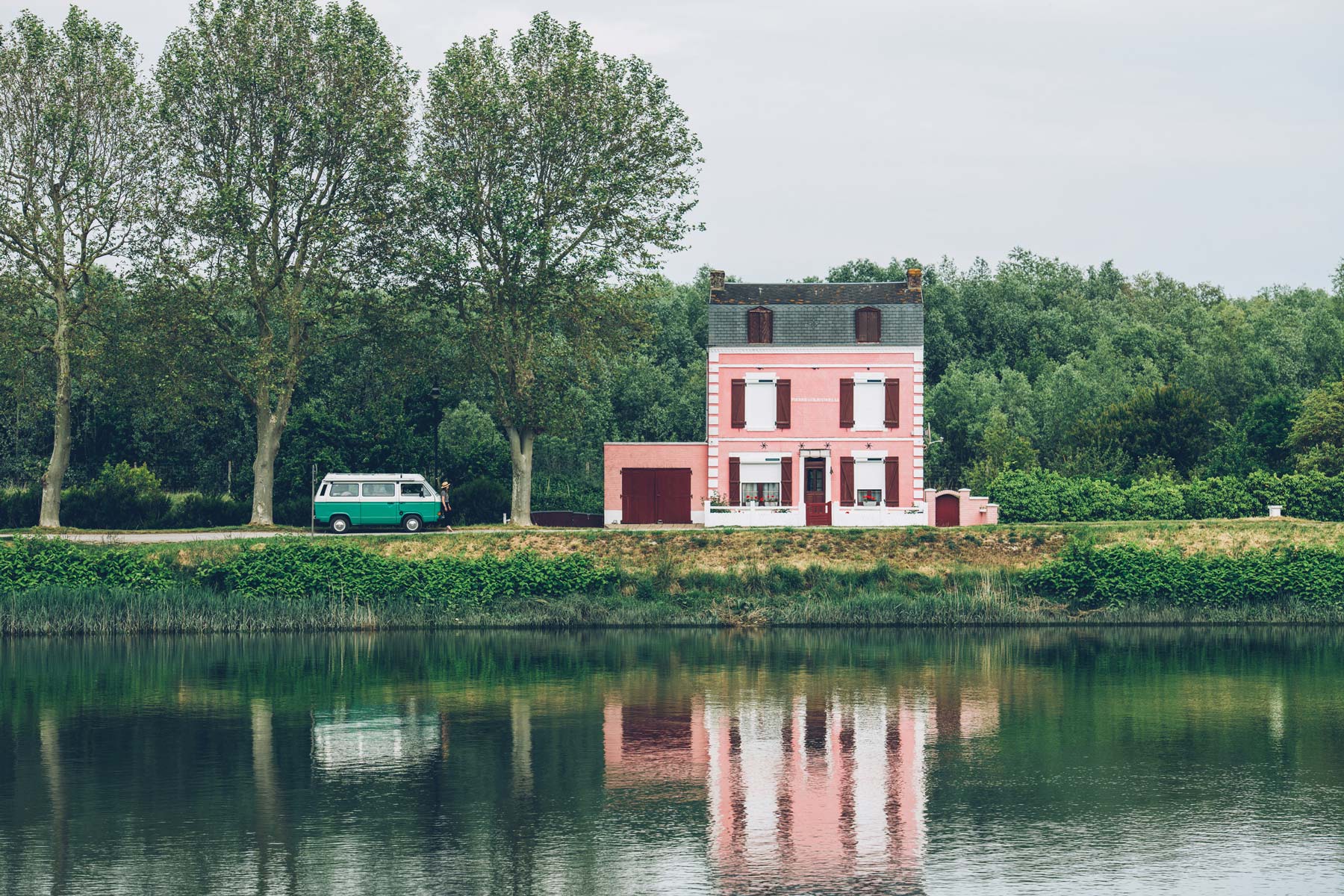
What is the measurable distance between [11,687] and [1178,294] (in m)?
105

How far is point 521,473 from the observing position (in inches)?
2515

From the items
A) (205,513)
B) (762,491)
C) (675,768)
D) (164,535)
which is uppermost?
(762,491)

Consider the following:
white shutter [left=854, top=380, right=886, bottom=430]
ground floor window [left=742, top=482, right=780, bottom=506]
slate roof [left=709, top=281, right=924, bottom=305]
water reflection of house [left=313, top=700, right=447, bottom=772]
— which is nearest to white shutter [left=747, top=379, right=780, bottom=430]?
ground floor window [left=742, top=482, right=780, bottom=506]

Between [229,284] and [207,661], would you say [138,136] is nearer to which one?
[229,284]

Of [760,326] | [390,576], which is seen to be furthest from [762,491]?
[390,576]

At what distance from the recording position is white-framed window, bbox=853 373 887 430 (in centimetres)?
6381

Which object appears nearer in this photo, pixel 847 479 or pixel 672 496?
pixel 847 479

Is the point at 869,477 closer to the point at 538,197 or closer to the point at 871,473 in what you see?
the point at 871,473

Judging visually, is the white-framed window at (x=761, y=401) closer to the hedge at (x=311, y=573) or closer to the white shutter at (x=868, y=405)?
the white shutter at (x=868, y=405)

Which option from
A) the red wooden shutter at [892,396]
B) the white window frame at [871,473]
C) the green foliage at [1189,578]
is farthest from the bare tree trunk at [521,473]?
the green foliage at [1189,578]

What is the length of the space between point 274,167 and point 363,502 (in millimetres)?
14264

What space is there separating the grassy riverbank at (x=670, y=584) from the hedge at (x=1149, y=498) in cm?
485

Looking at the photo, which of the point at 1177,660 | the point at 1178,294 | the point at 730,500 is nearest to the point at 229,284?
the point at 730,500

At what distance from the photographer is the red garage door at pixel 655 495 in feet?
212
